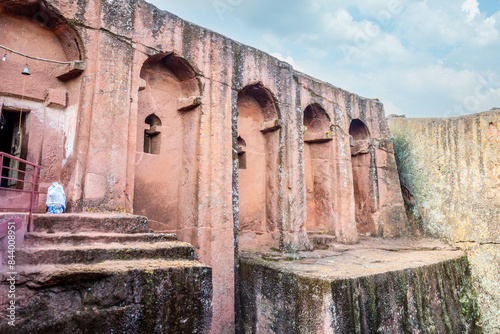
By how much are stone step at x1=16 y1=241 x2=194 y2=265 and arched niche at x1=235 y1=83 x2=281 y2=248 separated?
3.43m

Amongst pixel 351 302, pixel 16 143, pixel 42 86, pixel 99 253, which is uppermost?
pixel 42 86

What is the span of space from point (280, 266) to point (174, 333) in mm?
2368

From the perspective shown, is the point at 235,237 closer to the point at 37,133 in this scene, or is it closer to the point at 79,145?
the point at 79,145

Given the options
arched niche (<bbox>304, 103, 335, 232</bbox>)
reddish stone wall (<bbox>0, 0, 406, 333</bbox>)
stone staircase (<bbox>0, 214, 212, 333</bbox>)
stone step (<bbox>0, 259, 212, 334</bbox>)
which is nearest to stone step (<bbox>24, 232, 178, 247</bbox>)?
stone staircase (<bbox>0, 214, 212, 333</bbox>)

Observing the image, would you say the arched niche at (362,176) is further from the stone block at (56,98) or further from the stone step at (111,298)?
the stone step at (111,298)

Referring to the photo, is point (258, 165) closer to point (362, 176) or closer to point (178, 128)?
point (178, 128)

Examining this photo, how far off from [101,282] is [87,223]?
2.70 ft

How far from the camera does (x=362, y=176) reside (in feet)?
29.6

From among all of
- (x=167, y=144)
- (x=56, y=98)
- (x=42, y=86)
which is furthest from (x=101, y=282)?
(x=167, y=144)

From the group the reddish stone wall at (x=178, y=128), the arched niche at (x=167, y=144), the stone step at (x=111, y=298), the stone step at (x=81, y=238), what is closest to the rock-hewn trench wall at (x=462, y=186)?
the reddish stone wall at (x=178, y=128)

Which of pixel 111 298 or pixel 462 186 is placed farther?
pixel 462 186

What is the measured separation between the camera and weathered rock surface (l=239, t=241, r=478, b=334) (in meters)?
4.25

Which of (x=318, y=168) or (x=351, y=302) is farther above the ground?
(x=318, y=168)

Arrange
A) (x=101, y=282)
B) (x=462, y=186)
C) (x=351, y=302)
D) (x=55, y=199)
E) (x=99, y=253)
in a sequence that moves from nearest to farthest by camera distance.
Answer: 1. (x=101, y=282)
2. (x=99, y=253)
3. (x=55, y=199)
4. (x=351, y=302)
5. (x=462, y=186)
